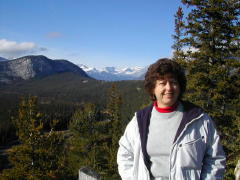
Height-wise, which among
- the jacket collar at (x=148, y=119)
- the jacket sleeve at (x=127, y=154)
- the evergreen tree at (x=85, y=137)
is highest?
the jacket collar at (x=148, y=119)

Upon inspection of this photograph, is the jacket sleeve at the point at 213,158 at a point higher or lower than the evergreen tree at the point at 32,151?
higher

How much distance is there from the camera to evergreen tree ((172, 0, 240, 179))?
10.7 metres

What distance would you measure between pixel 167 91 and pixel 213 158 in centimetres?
95

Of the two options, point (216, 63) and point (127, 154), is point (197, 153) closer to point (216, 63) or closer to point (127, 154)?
point (127, 154)

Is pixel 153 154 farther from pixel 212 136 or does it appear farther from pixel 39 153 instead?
pixel 39 153

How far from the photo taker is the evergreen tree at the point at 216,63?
1073cm

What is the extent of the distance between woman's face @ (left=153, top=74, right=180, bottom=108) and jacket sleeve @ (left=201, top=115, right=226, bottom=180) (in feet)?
1.75

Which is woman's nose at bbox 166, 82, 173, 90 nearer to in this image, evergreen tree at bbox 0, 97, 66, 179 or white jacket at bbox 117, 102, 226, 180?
white jacket at bbox 117, 102, 226, 180

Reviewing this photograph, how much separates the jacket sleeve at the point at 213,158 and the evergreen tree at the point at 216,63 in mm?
8309

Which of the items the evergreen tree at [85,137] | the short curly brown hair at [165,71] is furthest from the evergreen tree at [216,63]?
the evergreen tree at [85,137]

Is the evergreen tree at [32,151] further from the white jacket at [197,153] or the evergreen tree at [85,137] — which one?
the white jacket at [197,153]

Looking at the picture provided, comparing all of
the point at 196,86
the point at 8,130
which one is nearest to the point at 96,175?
the point at 196,86

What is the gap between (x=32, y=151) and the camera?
→ 670 inches

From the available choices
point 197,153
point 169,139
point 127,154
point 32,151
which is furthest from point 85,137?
point 197,153
